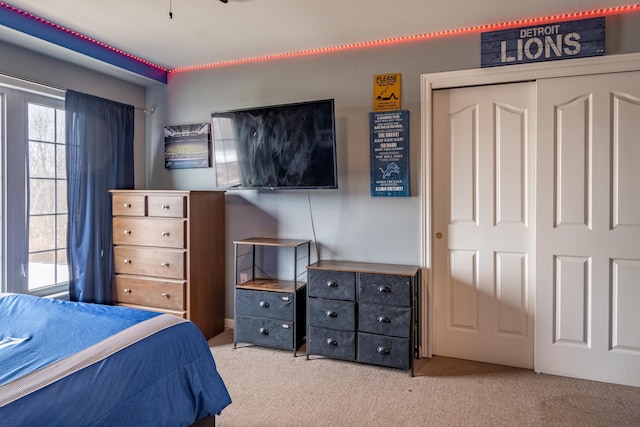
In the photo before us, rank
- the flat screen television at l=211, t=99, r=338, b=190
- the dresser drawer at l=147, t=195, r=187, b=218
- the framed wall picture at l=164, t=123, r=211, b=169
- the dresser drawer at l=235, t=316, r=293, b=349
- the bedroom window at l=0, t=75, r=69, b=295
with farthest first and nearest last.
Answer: the framed wall picture at l=164, t=123, r=211, b=169 → the dresser drawer at l=147, t=195, r=187, b=218 → the dresser drawer at l=235, t=316, r=293, b=349 → the flat screen television at l=211, t=99, r=338, b=190 → the bedroom window at l=0, t=75, r=69, b=295

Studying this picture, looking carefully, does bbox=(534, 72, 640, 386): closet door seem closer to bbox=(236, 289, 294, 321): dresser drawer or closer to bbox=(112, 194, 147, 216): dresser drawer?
bbox=(236, 289, 294, 321): dresser drawer

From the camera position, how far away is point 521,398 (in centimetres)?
238

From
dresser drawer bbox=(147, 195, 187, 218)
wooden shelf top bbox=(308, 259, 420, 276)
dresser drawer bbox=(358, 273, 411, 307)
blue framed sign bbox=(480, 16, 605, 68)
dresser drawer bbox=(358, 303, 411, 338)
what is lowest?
dresser drawer bbox=(358, 303, 411, 338)

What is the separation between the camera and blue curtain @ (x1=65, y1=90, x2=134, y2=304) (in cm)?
313

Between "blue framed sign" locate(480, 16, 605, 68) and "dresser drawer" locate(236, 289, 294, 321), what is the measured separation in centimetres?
233

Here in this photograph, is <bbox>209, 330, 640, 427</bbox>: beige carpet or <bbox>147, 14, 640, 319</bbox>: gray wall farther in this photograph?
<bbox>147, 14, 640, 319</bbox>: gray wall

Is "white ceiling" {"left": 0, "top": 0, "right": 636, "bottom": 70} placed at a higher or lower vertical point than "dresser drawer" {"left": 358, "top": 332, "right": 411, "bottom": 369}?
higher

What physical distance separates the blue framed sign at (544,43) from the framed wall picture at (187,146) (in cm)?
248

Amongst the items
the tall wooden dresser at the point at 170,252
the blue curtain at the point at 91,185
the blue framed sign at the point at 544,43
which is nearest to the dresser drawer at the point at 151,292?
the tall wooden dresser at the point at 170,252

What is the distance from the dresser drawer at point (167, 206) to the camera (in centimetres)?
312

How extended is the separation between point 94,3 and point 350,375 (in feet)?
9.82

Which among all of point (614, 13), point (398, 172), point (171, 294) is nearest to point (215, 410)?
point (171, 294)

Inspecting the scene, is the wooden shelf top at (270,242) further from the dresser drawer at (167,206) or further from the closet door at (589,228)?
the closet door at (589,228)

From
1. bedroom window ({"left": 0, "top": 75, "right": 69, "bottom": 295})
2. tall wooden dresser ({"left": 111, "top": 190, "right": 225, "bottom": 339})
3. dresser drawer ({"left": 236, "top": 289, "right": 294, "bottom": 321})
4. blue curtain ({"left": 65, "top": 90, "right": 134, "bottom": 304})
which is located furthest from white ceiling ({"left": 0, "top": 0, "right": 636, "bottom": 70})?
dresser drawer ({"left": 236, "top": 289, "right": 294, "bottom": 321})
